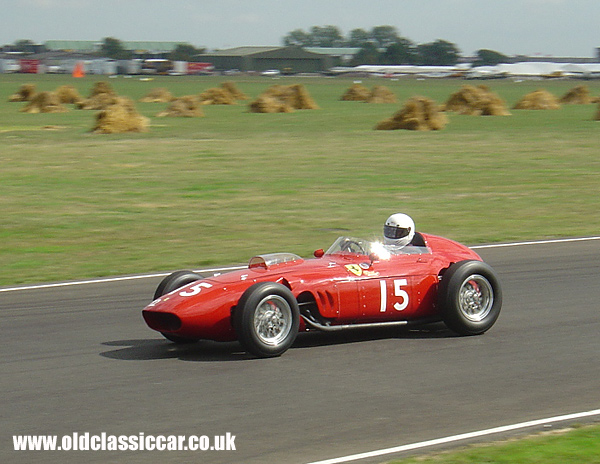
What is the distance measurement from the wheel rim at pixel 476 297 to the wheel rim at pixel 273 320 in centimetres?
179

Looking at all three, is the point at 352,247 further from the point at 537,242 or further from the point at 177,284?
the point at 537,242

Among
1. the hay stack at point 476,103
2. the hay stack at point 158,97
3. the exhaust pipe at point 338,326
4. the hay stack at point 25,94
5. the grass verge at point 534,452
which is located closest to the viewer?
the grass verge at point 534,452

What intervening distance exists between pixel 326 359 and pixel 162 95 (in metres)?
51.8

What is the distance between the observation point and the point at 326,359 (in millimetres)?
8203

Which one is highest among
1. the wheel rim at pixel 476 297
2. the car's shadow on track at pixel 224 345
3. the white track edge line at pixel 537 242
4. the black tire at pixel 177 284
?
the black tire at pixel 177 284

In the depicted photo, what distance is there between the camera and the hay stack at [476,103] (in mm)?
45875

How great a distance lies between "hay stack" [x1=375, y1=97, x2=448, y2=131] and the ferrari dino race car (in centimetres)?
2654

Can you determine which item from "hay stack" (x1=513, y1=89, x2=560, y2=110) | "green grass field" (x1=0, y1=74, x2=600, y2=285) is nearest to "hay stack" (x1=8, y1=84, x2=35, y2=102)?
"green grass field" (x1=0, y1=74, x2=600, y2=285)

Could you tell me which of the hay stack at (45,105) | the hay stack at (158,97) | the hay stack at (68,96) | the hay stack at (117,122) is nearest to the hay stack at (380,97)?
the hay stack at (158,97)

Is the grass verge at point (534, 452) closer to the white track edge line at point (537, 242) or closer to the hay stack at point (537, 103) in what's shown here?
the white track edge line at point (537, 242)

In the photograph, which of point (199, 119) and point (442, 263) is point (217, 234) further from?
point (199, 119)

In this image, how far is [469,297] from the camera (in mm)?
9117

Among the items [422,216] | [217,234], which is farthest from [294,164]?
[217,234]

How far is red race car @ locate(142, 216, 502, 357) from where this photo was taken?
318 inches
